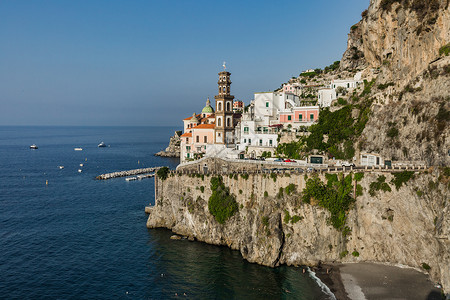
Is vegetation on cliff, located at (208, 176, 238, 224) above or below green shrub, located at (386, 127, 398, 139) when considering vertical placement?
below

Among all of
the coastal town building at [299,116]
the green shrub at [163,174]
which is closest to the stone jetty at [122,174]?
the green shrub at [163,174]

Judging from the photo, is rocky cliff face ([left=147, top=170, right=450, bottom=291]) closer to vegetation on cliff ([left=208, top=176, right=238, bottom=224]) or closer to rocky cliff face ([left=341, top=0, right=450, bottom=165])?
vegetation on cliff ([left=208, top=176, right=238, bottom=224])

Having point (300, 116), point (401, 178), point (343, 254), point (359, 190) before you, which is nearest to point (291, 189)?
point (359, 190)

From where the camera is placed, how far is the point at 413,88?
160 ft

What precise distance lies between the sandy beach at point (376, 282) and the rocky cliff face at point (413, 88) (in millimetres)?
14190

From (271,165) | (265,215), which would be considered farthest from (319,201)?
(271,165)

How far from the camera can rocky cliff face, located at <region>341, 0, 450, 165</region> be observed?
42.4m

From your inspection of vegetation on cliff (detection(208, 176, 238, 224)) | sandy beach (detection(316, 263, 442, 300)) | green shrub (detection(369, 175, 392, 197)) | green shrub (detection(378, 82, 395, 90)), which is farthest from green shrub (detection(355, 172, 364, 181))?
green shrub (detection(378, 82, 395, 90))

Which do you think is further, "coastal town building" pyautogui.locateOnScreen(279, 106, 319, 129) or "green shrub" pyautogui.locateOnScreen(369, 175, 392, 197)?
"coastal town building" pyautogui.locateOnScreen(279, 106, 319, 129)

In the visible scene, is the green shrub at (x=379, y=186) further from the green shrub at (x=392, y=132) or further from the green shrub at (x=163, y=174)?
the green shrub at (x=163, y=174)

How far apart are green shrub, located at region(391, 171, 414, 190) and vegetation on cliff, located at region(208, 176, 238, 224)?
21.5 m

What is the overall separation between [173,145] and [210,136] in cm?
8074

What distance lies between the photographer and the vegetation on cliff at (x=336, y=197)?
40.5 meters

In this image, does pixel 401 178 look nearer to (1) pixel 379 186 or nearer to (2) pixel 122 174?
(1) pixel 379 186
